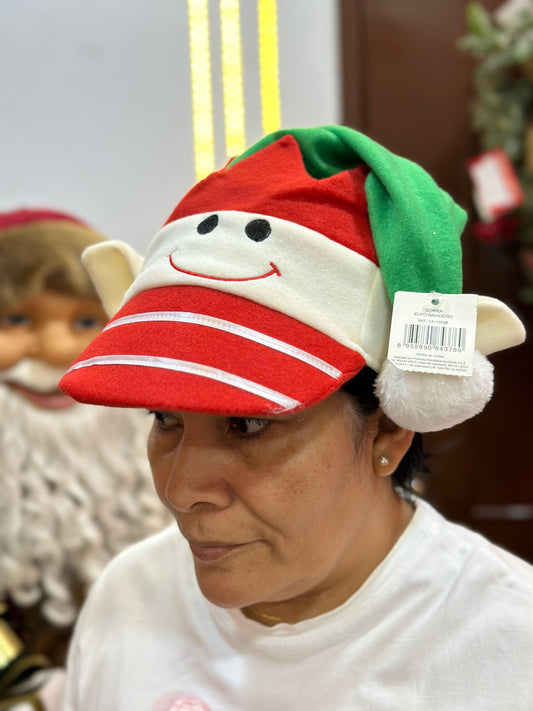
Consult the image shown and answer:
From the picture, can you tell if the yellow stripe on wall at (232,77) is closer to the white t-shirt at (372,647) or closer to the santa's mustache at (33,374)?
the santa's mustache at (33,374)

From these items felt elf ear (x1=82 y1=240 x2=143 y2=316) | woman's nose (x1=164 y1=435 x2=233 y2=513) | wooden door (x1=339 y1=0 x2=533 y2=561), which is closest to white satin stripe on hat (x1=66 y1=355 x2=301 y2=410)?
woman's nose (x1=164 y1=435 x2=233 y2=513)

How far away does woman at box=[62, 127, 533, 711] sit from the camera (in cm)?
68

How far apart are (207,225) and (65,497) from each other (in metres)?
1.09

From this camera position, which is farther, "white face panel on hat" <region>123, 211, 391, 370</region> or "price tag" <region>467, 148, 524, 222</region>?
"price tag" <region>467, 148, 524, 222</region>

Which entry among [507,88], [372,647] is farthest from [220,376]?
[507,88]

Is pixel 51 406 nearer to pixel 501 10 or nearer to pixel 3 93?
pixel 3 93

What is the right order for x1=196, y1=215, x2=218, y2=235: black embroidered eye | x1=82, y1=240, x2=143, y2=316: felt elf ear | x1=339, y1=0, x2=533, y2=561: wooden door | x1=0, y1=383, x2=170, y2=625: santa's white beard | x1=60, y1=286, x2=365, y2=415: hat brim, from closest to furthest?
x1=60, y1=286, x2=365, y2=415: hat brim → x1=196, y1=215, x2=218, y2=235: black embroidered eye → x1=82, y1=240, x2=143, y2=316: felt elf ear → x1=0, y1=383, x2=170, y2=625: santa's white beard → x1=339, y1=0, x2=533, y2=561: wooden door

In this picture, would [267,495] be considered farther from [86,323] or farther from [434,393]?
[86,323]

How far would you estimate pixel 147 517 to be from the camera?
5.49 ft

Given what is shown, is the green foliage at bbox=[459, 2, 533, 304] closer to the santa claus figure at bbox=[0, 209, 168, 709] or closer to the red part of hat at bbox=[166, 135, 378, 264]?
the santa claus figure at bbox=[0, 209, 168, 709]

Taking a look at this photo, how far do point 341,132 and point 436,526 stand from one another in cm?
48

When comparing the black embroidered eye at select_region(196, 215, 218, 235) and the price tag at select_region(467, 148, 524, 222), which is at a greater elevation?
the black embroidered eye at select_region(196, 215, 218, 235)

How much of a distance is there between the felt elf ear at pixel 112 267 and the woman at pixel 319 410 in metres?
0.08

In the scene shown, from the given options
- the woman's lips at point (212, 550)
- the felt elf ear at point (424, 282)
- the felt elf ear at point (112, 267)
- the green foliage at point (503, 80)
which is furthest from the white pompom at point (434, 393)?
the green foliage at point (503, 80)
